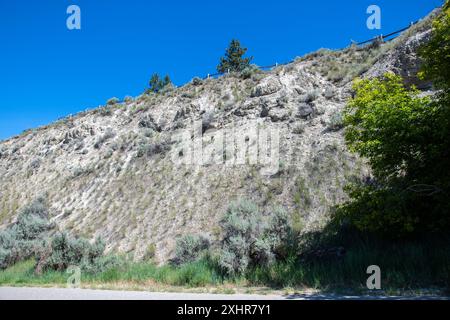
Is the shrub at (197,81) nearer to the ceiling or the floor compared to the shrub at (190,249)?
nearer to the ceiling

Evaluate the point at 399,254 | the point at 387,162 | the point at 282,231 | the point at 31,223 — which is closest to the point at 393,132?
the point at 387,162

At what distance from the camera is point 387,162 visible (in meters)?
10.5

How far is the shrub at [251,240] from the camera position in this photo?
12.2 metres

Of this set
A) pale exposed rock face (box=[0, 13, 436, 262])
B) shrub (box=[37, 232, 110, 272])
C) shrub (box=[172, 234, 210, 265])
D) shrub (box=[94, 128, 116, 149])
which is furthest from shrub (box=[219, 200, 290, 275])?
shrub (box=[94, 128, 116, 149])

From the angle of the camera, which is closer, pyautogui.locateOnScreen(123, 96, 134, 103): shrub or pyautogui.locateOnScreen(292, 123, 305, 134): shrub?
pyautogui.locateOnScreen(292, 123, 305, 134): shrub

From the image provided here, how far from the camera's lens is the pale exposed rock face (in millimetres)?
16953

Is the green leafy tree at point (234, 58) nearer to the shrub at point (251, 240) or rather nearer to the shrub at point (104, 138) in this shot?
the shrub at point (104, 138)

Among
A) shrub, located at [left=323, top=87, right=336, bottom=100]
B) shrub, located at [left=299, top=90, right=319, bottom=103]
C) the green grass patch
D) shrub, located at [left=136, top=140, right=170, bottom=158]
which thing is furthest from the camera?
shrub, located at [left=136, top=140, right=170, bottom=158]

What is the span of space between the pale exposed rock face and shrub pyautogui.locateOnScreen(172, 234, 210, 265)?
143 cm

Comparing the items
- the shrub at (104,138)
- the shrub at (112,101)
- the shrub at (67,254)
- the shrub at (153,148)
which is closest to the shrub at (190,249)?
the shrub at (67,254)

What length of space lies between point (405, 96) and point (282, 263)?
6.33 m

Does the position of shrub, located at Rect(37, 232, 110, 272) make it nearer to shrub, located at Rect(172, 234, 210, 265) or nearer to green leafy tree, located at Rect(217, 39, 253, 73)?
shrub, located at Rect(172, 234, 210, 265)

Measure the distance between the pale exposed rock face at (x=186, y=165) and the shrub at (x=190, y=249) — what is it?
4.70ft

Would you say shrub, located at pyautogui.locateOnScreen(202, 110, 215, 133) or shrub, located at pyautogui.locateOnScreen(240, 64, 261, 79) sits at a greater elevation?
shrub, located at pyautogui.locateOnScreen(240, 64, 261, 79)
